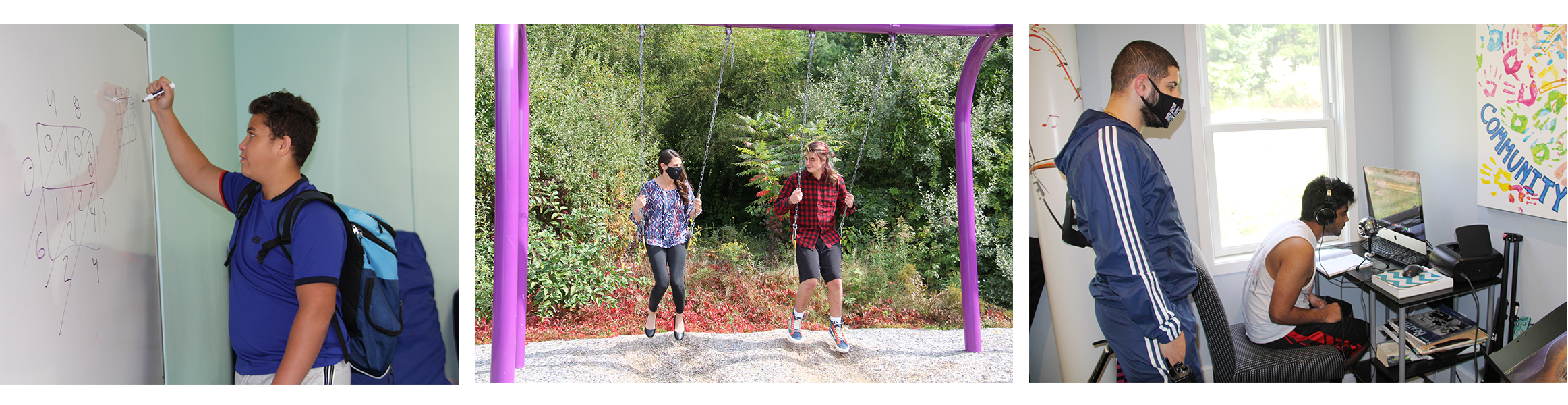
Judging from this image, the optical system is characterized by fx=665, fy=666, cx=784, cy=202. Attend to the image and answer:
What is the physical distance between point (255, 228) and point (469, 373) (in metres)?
0.70

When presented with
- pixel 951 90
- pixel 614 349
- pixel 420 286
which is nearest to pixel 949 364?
pixel 614 349

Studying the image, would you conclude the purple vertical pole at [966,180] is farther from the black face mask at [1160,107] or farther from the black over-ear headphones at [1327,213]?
the black over-ear headphones at [1327,213]

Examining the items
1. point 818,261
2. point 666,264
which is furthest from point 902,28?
point 666,264

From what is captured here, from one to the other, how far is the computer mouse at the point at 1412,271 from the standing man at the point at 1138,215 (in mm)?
761

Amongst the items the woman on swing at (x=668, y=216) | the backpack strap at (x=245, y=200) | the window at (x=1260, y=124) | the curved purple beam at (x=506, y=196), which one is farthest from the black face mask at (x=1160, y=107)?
the backpack strap at (x=245, y=200)

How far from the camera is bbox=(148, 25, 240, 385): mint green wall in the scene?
186 centimetres

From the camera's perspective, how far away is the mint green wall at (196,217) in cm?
186

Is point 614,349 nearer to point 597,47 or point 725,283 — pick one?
point 725,283

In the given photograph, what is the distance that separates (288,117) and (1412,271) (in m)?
3.40

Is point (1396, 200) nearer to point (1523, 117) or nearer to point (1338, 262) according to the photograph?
point (1338, 262)

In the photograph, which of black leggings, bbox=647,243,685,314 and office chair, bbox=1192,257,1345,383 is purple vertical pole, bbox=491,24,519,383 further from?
office chair, bbox=1192,257,1345,383

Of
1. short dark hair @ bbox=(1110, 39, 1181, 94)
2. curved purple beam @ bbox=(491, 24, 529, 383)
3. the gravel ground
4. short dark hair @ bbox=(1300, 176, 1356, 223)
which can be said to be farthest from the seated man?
curved purple beam @ bbox=(491, 24, 529, 383)

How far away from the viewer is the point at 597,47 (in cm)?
430

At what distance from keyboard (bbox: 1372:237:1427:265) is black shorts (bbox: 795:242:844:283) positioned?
6.58 feet
